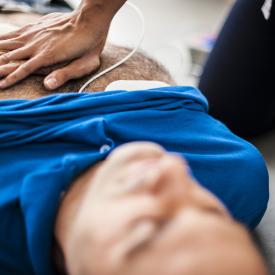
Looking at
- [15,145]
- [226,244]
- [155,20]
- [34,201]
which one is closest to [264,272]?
[226,244]

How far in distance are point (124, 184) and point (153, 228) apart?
7 cm

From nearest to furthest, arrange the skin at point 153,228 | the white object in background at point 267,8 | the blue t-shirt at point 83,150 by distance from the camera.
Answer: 1. the skin at point 153,228
2. the blue t-shirt at point 83,150
3. the white object in background at point 267,8

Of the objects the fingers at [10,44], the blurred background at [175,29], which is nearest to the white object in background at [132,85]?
the fingers at [10,44]

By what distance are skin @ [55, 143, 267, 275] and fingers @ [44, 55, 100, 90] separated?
443mm

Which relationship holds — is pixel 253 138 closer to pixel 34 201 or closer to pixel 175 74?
pixel 175 74

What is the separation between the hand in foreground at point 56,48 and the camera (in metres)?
0.92

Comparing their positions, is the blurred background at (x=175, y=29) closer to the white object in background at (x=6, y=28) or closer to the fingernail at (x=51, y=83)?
the white object in background at (x=6, y=28)

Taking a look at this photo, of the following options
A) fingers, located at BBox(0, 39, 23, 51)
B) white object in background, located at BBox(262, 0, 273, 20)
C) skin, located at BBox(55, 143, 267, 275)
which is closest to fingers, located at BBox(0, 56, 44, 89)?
fingers, located at BBox(0, 39, 23, 51)

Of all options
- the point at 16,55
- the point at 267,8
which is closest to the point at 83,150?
the point at 16,55

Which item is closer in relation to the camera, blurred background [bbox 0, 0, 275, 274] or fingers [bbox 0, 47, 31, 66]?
fingers [bbox 0, 47, 31, 66]

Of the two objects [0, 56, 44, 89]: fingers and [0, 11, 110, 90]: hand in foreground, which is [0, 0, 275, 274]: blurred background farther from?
[0, 56, 44, 89]: fingers

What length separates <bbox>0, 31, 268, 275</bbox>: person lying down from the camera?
1.44ft

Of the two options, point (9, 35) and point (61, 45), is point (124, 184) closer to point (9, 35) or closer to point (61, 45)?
point (61, 45)

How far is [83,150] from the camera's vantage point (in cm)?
72
